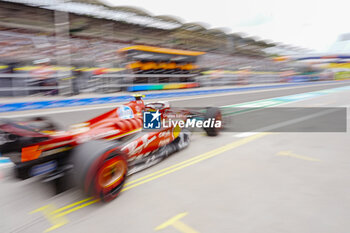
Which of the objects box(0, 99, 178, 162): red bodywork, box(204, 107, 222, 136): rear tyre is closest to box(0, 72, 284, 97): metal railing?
box(0, 99, 178, 162): red bodywork

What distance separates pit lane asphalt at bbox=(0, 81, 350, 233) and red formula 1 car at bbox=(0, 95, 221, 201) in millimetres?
208

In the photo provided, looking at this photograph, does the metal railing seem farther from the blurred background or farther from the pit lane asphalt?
the pit lane asphalt

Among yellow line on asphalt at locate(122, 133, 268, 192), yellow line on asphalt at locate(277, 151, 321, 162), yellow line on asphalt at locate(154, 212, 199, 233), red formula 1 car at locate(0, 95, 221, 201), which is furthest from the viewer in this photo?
yellow line on asphalt at locate(277, 151, 321, 162)

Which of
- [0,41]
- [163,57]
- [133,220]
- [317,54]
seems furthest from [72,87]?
[317,54]

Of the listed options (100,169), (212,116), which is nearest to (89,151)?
(100,169)

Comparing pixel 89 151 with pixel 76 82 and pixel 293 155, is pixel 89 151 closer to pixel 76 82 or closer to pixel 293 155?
pixel 293 155

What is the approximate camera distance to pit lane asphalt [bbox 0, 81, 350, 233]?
2025 millimetres

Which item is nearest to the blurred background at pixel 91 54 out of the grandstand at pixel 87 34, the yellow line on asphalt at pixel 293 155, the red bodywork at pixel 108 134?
the grandstand at pixel 87 34

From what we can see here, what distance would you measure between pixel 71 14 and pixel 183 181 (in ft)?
59.2

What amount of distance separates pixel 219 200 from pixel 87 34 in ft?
65.2

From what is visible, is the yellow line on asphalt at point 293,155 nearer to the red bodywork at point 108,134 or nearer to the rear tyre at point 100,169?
the red bodywork at point 108,134

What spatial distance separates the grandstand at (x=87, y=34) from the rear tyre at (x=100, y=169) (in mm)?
10406

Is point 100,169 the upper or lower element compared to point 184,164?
upper

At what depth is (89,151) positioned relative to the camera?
224 cm
